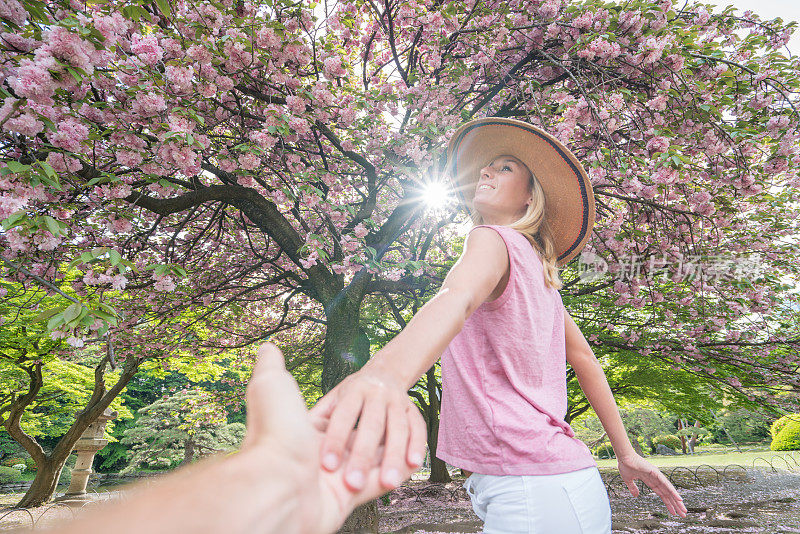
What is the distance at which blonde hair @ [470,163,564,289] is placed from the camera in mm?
1711

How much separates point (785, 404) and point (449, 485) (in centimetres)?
1173

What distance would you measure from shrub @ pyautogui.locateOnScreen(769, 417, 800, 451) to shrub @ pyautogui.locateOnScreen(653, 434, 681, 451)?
7.93 meters

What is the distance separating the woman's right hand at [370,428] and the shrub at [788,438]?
3457cm

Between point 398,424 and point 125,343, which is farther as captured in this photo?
point 125,343

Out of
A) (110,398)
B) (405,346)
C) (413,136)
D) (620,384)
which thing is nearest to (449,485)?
(620,384)

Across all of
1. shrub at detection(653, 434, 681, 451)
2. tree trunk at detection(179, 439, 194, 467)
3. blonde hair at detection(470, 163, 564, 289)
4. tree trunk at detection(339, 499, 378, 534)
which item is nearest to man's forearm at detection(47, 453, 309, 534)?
blonde hair at detection(470, 163, 564, 289)

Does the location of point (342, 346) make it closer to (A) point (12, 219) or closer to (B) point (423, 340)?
(A) point (12, 219)

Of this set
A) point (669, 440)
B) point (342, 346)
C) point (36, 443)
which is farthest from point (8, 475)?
point (669, 440)

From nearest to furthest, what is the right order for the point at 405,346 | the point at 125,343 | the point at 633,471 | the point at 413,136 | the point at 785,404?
the point at 405,346 → the point at 633,471 → the point at 413,136 → the point at 125,343 → the point at 785,404

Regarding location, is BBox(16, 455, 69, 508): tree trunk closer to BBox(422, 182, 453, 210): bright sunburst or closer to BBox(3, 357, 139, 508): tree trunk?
BBox(3, 357, 139, 508): tree trunk

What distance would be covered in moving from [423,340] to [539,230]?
1319mm

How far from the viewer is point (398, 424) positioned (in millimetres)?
719

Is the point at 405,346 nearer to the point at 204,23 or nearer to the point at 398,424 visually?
the point at 398,424

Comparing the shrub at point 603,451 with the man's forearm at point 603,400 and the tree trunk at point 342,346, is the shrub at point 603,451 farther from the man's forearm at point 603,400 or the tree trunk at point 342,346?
the man's forearm at point 603,400
